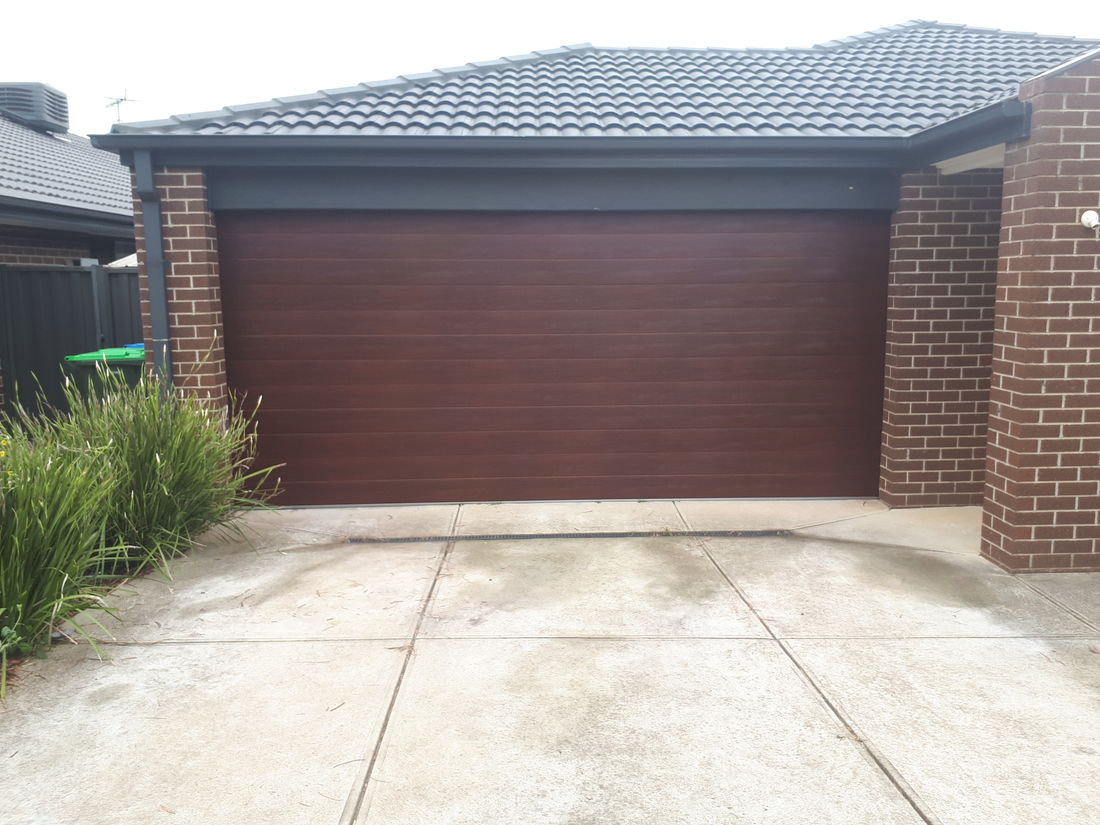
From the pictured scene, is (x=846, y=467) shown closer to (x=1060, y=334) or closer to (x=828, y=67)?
(x=1060, y=334)

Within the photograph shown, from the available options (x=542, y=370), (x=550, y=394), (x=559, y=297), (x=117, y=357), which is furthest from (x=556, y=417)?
(x=117, y=357)

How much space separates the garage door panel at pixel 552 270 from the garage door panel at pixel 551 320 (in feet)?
0.84

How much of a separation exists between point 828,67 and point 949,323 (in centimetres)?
381

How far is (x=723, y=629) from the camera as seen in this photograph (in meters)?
5.08

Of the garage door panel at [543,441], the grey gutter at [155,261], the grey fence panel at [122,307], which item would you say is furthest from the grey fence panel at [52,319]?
the garage door panel at [543,441]

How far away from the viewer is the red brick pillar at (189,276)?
7.38m

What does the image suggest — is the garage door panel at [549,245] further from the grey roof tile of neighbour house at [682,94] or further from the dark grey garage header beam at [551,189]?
the grey roof tile of neighbour house at [682,94]

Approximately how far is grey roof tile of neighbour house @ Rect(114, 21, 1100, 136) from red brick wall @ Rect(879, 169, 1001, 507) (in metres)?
0.75

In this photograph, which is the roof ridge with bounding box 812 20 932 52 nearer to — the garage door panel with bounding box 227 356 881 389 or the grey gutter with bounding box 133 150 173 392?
the garage door panel with bounding box 227 356 881 389

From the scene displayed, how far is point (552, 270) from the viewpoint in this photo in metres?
7.95

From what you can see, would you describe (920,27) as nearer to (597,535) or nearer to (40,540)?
(597,535)

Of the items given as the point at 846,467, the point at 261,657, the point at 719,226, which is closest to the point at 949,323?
the point at 846,467

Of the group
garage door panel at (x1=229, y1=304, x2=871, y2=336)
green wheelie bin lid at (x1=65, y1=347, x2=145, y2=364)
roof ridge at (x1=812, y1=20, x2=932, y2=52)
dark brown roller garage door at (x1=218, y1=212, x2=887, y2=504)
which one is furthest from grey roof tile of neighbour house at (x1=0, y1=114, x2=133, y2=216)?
roof ridge at (x1=812, y1=20, x2=932, y2=52)

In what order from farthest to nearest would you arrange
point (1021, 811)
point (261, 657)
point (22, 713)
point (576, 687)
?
point (261, 657), point (576, 687), point (22, 713), point (1021, 811)
